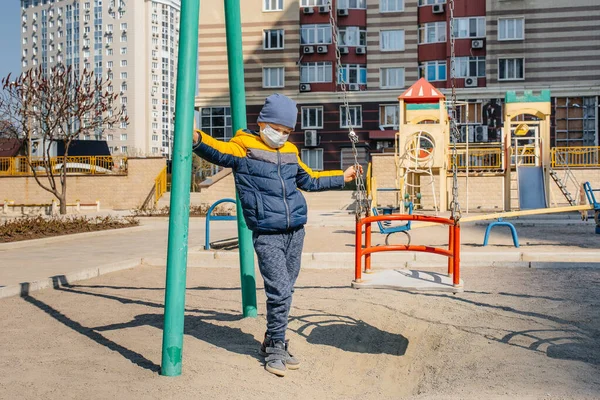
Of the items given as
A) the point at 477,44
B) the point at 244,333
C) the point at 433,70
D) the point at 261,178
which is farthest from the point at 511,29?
the point at 261,178

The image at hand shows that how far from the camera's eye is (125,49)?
378 ft

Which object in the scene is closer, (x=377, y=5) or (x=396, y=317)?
(x=396, y=317)

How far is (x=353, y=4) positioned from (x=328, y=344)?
38036mm

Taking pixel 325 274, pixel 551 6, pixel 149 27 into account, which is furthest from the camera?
pixel 149 27

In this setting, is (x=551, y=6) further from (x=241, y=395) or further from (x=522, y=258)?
(x=241, y=395)

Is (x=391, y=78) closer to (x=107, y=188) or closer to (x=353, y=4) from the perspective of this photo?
(x=353, y=4)

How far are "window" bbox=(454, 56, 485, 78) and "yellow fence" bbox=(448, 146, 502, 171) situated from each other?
9074 millimetres

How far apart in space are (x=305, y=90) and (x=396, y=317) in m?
36.1

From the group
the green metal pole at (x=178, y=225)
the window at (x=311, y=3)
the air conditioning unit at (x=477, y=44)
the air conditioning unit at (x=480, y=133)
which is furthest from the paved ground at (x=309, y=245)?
the window at (x=311, y=3)

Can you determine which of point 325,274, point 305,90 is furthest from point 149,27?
point 325,274

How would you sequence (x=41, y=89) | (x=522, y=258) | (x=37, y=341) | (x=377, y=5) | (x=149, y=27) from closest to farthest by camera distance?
(x=37, y=341) → (x=522, y=258) → (x=41, y=89) → (x=377, y=5) → (x=149, y=27)

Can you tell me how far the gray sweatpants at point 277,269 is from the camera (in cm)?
446

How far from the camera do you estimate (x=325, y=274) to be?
9.30 meters

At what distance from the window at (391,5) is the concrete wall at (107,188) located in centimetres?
1714
